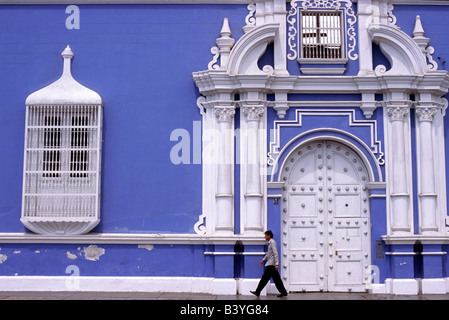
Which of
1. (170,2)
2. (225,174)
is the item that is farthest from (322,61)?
(170,2)

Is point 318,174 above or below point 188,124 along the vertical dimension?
below

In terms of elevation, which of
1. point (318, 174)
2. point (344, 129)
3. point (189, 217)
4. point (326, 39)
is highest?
point (326, 39)

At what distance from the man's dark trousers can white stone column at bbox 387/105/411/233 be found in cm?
238

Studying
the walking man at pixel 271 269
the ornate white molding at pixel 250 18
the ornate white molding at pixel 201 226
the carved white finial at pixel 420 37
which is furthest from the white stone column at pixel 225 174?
the carved white finial at pixel 420 37

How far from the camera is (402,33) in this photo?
12523mm

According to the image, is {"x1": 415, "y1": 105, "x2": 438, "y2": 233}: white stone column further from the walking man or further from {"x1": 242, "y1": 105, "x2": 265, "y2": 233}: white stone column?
{"x1": 242, "y1": 105, "x2": 265, "y2": 233}: white stone column

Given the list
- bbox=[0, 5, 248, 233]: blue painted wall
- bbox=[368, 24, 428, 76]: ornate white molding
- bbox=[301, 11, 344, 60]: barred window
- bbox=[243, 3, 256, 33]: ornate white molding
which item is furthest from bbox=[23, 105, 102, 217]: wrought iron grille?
bbox=[368, 24, 428, 76]: ornate white molding

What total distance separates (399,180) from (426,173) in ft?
1.79

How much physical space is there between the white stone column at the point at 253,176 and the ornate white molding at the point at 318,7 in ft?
4.51

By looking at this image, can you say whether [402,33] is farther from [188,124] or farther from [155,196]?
[155,196]

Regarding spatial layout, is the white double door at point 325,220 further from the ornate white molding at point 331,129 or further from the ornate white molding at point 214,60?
the ornate white molding at point 214,60

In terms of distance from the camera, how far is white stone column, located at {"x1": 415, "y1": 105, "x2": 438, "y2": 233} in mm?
12320

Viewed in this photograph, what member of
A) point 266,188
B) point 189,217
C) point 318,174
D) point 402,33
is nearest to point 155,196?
point 189,217

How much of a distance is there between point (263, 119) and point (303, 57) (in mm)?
1444
